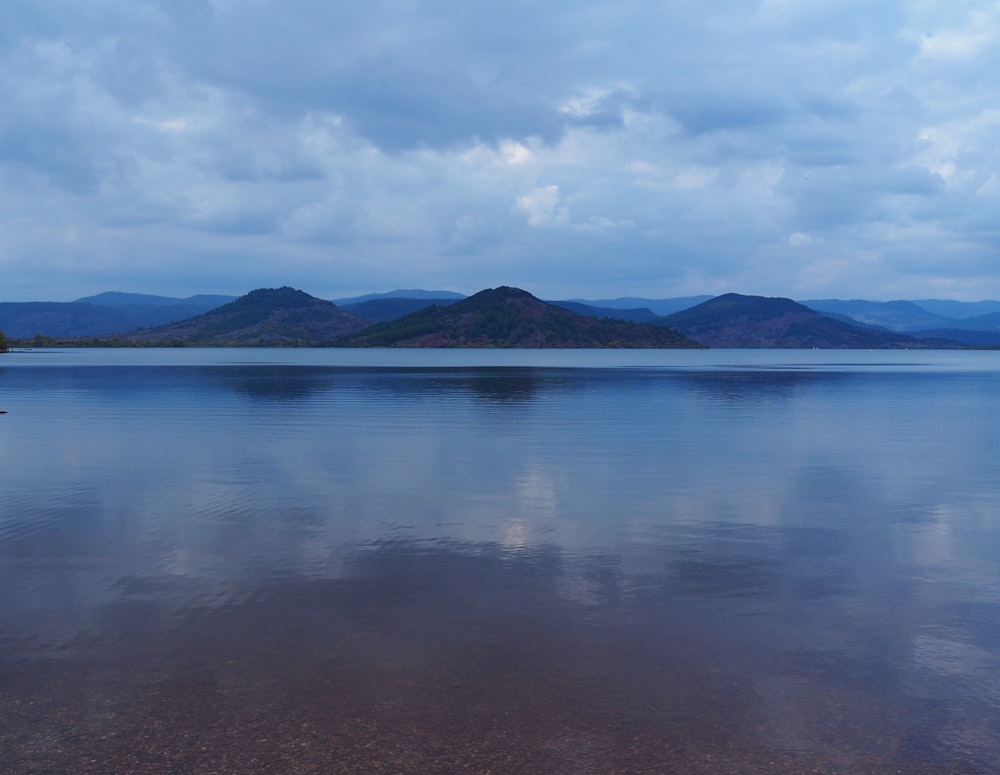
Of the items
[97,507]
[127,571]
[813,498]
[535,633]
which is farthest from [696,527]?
[97,507]

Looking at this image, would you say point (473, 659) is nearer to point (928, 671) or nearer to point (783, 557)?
point (928, 671)

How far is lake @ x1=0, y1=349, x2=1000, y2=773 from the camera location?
42.1ft

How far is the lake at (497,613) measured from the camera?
12.8m

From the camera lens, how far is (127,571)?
2217 centimetres

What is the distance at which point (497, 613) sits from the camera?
1873cm

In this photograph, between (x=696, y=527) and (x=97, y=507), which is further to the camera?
(x=97, y=507)

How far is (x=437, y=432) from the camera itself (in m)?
56.9

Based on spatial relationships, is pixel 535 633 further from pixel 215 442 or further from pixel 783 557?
pixel 215 442

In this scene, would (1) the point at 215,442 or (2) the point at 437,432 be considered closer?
(1) the point at 215,442

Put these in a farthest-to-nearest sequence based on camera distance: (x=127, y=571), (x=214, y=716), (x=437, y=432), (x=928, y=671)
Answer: (x=437, y=432) < (x=127, y=571) < (x=928, y=671) < (x=214, y=716)

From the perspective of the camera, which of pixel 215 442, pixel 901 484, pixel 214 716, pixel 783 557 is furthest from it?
pixel 215 442

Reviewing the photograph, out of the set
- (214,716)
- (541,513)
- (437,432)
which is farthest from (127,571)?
(437,432)

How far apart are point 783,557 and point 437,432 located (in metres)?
34.8

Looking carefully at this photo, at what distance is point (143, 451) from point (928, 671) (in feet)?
134
